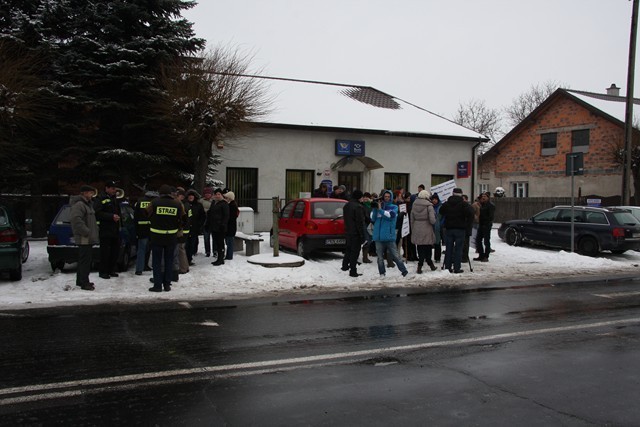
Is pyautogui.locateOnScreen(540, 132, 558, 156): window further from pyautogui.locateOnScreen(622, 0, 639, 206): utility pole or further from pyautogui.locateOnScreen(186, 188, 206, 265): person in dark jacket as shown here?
pyautogui.locateOnScreen(186, 188, 206, 265): person in dark jacket

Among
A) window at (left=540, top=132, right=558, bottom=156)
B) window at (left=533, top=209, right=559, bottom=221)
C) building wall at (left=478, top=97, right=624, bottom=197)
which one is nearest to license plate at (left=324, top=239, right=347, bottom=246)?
window at (left=533, top=209, right=559, bottom=221)

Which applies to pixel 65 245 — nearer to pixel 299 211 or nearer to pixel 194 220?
pixel 194 220

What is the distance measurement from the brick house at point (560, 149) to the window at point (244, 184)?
66.1 feet

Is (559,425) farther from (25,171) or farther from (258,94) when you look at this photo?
(25,171)

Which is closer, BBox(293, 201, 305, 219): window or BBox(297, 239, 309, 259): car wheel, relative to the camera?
BBox(297, 239, 309, 259): car wheel

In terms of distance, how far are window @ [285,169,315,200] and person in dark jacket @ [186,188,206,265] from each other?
966 centimetres

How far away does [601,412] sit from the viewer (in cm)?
420

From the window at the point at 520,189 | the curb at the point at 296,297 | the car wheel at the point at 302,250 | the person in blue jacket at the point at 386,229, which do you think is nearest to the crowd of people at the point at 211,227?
the person in blue jacket at the point at 386,229

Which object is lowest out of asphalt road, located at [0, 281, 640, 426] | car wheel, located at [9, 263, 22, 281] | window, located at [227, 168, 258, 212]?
asphalt road, located at [0, 281, 640, 426]

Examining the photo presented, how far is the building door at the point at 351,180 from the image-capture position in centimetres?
2320

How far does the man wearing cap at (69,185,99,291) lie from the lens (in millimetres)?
9750

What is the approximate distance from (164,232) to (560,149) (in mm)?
31266

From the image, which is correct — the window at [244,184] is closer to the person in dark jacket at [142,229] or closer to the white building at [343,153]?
the white building at [343,153]

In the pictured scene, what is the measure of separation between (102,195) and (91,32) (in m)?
8.58
